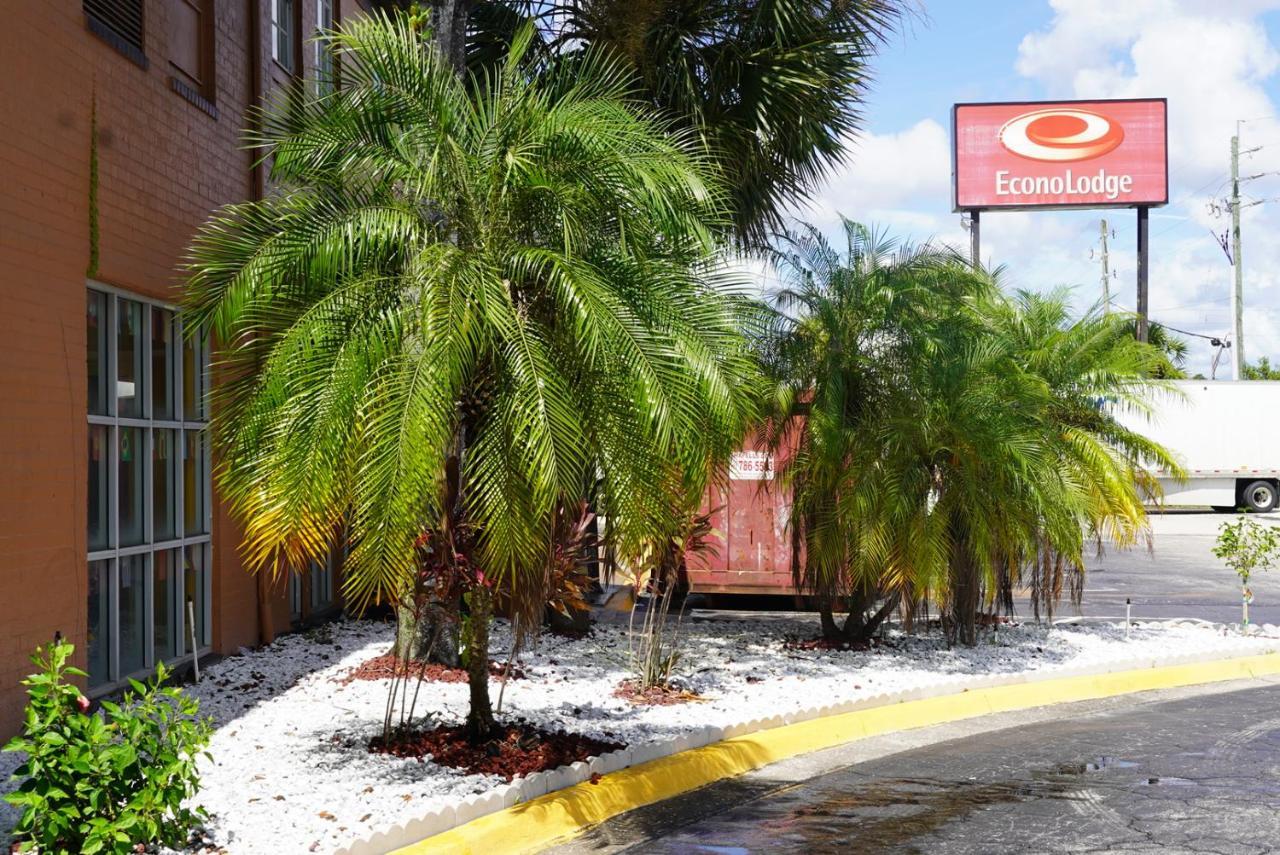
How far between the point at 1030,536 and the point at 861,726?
3486 millimetres

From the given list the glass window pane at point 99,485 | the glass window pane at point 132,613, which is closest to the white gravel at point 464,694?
the glass window pane at point 132,613

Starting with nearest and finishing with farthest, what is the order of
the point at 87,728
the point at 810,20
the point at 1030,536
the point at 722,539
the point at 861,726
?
1. the point at 87,728
2. the point at 861,726
3. the point at 1030,536
4. the point at 810,20
5. the point at 722,539

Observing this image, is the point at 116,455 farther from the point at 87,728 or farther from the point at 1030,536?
the point at 1030,536

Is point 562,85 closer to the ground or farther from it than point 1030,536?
farther from it

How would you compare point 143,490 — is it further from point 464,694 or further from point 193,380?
point 464,694

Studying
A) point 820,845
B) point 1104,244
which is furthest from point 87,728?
point 1104,244

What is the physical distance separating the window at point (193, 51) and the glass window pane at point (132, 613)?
357 centimetres

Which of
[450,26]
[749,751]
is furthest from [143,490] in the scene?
[749,751]

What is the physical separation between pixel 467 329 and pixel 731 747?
141 inches

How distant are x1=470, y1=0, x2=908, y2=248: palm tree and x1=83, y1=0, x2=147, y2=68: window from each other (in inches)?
175

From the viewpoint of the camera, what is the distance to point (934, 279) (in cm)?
1291

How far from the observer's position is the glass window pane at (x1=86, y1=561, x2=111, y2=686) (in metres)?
8.91

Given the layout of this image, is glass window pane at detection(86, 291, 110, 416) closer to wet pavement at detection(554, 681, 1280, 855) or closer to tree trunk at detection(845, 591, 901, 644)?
wet pavement at detection(554, 681, 1280, 855)

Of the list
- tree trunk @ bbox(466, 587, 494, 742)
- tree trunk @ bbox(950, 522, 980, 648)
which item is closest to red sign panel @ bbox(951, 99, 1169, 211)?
tree trunk @ bbox(950, 522, 980, 648)
